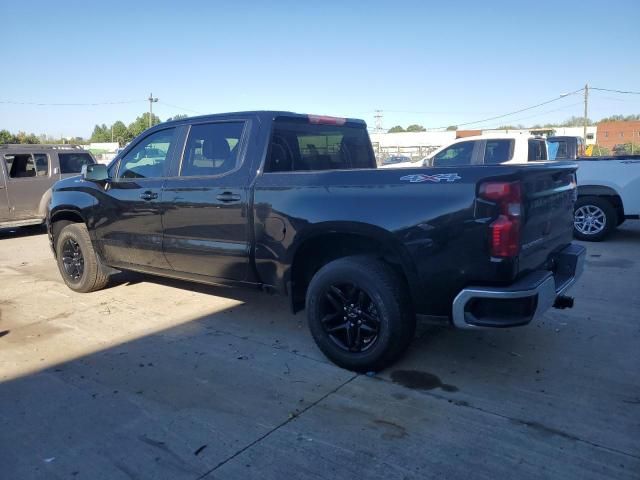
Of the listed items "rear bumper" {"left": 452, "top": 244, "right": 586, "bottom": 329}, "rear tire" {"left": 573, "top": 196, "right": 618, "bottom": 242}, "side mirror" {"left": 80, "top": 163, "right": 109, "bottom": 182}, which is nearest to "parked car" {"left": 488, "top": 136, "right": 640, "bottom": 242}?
"rear tire" {"left": 573, "top": 196, "right": 618, "bottom": 242}

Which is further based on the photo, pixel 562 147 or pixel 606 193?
pixel 562 147

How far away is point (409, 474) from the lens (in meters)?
2.70

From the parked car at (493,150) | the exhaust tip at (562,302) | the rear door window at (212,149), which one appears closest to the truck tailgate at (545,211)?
the exhaust tip at (562,302)

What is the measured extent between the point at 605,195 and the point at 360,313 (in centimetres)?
692

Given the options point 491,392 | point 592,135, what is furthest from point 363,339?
point 592,135

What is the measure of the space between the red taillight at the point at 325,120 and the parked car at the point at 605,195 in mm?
5565

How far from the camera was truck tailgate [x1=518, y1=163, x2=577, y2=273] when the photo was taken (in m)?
3.33

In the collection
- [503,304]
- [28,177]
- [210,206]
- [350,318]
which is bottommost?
[350,318]

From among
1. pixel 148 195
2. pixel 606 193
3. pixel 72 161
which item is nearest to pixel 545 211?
pixel 148 195

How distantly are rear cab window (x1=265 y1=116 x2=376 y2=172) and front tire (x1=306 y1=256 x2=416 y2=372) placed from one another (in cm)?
114

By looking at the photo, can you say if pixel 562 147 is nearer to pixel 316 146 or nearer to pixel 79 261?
pixel 316 146

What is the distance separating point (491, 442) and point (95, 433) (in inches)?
91.5

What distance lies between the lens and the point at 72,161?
1218cm

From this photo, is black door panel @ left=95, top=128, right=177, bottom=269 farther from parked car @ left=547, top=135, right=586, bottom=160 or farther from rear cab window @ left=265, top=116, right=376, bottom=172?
parked car @ left=547, top=135, right=586, bottom=160
